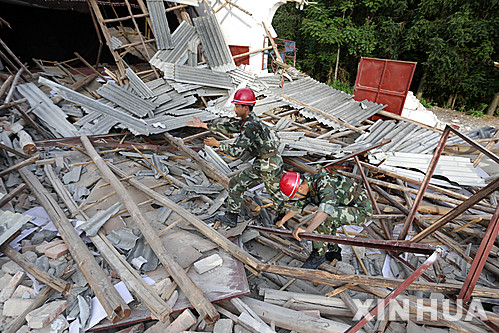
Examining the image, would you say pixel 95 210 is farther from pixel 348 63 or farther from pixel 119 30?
pixel 348 63

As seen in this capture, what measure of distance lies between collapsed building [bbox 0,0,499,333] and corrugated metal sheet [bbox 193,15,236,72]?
0.16 ft

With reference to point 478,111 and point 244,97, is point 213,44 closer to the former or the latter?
point 244,97

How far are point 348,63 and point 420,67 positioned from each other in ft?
15.2

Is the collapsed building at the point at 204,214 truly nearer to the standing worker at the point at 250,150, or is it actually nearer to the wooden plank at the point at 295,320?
the wooden plank at the point at 295,320

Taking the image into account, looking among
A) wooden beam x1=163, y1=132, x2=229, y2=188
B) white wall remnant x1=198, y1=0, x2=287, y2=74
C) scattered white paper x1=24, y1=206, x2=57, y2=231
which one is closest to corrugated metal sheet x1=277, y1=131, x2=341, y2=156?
wooden beam x1=163, y1=132, x2=229, y2=188

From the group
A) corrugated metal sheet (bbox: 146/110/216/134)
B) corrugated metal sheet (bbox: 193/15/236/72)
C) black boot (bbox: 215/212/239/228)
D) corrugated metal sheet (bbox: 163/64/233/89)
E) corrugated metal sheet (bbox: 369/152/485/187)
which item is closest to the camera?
black boot (bbox: 215/212/239/228)

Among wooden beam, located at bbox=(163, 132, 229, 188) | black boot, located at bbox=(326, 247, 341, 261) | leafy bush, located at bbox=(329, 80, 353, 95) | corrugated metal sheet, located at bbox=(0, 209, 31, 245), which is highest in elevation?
corrugated metal sheet, located at bbox=(0, 209, 31, 245)

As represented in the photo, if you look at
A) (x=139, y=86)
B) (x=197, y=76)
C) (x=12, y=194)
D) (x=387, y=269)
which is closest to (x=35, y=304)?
(x=12, y=194)

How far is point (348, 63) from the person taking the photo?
20.5 meters

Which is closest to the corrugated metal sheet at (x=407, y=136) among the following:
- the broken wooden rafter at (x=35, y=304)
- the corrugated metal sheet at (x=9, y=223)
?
the broken wooden rafter at (x=35, y=304)

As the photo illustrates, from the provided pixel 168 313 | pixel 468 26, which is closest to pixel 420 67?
A: pixel 468 26

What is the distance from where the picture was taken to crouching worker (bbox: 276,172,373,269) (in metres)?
3.48

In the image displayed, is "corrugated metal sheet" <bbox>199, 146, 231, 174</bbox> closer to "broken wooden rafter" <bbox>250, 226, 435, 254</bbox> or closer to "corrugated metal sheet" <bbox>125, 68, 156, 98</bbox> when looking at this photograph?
"corrugated metal sheet" <bbox>125, 68, 156, 98</bbox>

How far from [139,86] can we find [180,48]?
6.57 ft
